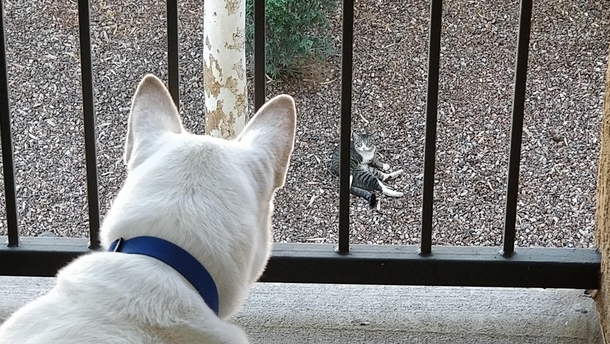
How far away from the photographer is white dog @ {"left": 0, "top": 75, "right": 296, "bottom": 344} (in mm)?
1838

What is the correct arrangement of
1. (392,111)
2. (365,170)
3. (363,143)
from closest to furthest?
(365,170) < (363,143) < (392,111)

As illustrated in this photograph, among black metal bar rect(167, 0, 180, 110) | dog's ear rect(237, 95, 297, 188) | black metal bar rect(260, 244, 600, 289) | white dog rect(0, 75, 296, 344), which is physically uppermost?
black metal bar rect(167, 0, 180, 110)

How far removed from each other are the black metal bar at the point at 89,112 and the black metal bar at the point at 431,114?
125 centimetres

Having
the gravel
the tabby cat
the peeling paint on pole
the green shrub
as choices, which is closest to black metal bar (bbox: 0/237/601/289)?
the peeling paint on pole

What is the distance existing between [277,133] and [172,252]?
0.46 metres

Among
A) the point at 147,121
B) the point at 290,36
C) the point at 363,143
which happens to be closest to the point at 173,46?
the point at 147,121

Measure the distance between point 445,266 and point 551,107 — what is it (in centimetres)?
611

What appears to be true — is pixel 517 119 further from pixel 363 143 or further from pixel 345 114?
pixel 363 143

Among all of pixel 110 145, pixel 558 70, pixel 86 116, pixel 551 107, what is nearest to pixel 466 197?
pixel 551 107

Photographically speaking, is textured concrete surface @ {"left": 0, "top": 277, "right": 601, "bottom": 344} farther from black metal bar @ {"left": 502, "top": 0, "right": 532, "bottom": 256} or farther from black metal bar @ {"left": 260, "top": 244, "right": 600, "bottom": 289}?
black metal bar @ {"left": 502, "top": 0, "right": 532, "bottom": 256}

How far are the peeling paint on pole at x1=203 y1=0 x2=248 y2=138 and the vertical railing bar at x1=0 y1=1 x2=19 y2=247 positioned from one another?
8.84 ft

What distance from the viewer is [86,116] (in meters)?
3.19

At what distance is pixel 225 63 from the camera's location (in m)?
6.07

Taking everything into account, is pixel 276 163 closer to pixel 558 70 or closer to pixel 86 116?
pixel 86 116
